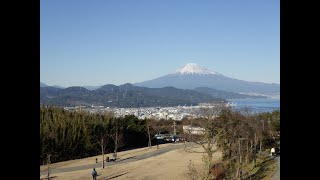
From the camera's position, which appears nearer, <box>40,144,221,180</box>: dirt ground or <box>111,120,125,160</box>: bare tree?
<box>40,144,221,180</box>: dirt ground

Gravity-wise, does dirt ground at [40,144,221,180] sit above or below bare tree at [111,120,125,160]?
below

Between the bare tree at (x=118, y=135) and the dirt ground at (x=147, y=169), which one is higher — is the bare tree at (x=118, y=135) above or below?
above

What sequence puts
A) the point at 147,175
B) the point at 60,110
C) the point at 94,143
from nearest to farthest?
the point at 147,175, the point at 94,143, the point at 60,110

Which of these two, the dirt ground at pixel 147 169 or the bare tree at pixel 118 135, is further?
the bare tree at pixel 118 135

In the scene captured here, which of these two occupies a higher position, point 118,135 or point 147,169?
point 118,135

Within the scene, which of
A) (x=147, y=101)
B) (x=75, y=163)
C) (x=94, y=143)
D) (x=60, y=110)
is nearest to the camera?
(x=75, y=163)

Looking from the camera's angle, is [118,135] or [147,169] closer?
[147,169]

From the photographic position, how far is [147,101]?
3866 inches
